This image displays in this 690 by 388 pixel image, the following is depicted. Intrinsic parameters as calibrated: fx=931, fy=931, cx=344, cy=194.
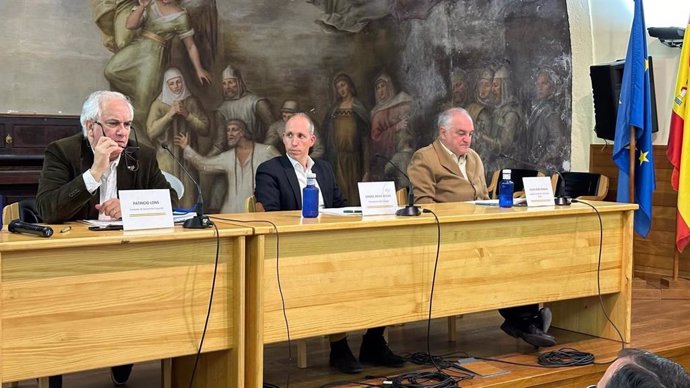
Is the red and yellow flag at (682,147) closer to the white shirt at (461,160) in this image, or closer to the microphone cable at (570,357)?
the white shirt at (461,160)

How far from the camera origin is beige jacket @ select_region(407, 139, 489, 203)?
503 centimetres

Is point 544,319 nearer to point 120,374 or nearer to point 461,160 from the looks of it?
point 461,160

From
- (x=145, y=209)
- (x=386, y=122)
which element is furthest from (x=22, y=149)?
(x=386, y=122)

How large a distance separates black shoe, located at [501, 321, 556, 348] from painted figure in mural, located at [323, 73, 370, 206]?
3.57 metres

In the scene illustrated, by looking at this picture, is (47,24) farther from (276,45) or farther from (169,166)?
(276,45)

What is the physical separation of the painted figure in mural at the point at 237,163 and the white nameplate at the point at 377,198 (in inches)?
139

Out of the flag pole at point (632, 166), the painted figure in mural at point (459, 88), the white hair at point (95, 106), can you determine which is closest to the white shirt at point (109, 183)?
the white hair at point (95, 106)

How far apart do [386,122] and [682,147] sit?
9.03 feet

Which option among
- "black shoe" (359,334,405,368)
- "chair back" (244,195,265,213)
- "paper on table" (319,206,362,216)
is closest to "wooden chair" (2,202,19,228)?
"chair back" (244,195,265,213)

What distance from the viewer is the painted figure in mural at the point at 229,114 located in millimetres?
7277

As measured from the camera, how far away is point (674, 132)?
6480 millimetres

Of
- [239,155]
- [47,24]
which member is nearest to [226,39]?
[239,155]

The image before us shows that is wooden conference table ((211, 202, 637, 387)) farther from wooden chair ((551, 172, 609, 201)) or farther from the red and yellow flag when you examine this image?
wooden chair ((551, 172, 609, 201))

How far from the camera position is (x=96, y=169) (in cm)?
348
